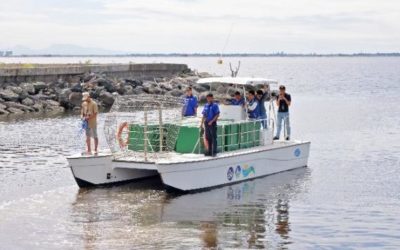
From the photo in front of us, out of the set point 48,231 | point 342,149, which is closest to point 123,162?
point 48,231

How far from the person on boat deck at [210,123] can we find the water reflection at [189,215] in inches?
40.8

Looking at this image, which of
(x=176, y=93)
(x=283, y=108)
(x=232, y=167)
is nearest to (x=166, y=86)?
(x=176, y=93)

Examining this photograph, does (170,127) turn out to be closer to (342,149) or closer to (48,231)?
(48,231)

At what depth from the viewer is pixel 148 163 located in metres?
17.6

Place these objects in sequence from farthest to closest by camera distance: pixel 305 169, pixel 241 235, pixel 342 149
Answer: pixel 342 149, pixel 305 169, pixel 241 235

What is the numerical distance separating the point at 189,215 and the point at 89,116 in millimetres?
4500

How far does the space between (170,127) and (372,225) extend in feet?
Result: 19.3

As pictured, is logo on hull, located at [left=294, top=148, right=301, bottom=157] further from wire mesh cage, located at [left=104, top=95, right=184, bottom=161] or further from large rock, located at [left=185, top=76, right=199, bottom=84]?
large rock, located at [left=185, top=76, right=199, bottom=84]

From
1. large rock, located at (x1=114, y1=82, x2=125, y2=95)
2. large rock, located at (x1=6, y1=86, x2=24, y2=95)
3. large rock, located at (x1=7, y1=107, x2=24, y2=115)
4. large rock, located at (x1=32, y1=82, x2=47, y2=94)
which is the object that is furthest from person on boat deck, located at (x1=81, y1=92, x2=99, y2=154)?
large rock, located at (x1=114, y1=82, x2=125, y2=95)

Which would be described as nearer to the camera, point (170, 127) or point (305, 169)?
point (170, 127)

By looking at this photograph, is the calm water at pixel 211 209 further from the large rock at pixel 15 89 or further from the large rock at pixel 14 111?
the large rock at pixel 15 89

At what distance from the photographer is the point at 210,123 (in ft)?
59.0

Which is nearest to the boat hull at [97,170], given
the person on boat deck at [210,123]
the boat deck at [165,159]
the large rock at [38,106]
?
the boat deck at [165,159]

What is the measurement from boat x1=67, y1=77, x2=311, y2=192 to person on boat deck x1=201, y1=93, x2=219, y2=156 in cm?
25
